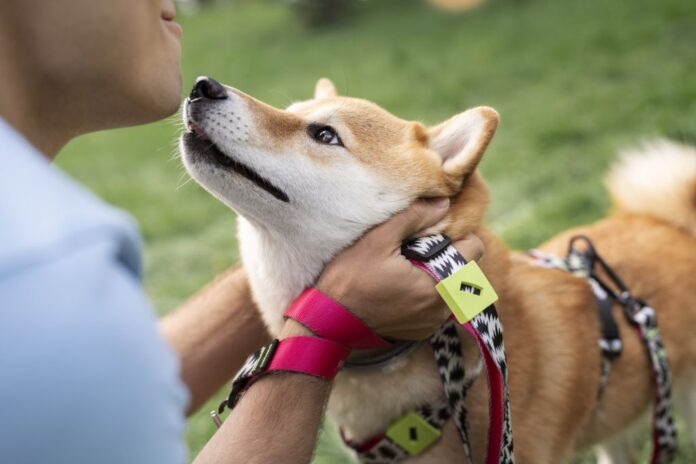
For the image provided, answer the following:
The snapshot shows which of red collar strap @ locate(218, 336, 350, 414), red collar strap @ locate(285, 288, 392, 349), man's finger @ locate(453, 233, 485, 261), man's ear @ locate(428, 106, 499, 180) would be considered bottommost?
red collar strap @ locate(218, 336, 350, 414)

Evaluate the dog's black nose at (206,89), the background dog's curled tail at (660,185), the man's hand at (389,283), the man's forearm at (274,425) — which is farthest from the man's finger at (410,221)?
the background dog's curled tail at (660,185)

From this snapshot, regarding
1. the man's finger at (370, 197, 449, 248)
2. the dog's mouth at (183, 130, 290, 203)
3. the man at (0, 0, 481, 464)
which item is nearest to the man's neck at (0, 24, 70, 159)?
the man at (0, 0, 481, 464)

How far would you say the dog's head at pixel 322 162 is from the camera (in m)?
1.60

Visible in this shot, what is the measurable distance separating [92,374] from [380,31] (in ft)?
31.7

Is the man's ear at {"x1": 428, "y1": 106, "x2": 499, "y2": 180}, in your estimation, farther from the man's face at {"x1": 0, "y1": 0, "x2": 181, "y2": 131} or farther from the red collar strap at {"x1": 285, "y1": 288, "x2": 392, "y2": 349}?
the man's face at {"x1": 0, "y1": 0, "x2": 181, "y2": 131}

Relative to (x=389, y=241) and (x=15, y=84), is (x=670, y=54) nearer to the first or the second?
(x=389, y=241)

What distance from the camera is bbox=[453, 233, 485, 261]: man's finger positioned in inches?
60.6

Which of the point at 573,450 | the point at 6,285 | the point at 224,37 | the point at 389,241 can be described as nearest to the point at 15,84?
the point at 6,285

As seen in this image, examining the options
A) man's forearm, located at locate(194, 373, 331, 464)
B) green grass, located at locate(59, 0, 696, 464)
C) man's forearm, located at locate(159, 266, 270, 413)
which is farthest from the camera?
green grass, located at locate(59, 0, 696, 464)

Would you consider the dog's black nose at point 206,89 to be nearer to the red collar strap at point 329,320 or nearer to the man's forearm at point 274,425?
the red collar strap at point 329,320

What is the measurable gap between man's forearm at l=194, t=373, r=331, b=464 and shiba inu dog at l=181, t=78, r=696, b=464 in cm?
29

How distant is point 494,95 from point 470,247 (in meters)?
5.00

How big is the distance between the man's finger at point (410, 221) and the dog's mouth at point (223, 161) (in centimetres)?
22

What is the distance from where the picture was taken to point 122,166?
7406 millimetres
